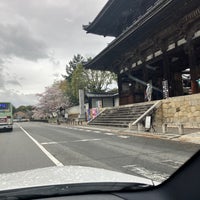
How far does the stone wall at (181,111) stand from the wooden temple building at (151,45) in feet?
3.98

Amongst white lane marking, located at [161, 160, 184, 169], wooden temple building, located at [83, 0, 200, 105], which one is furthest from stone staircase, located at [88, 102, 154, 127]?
white lane marking, located at [161, 160, 184, 169]

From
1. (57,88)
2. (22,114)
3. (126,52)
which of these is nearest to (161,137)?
(126,52)

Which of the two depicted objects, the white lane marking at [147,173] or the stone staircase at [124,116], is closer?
the white lane marking at [147,173]

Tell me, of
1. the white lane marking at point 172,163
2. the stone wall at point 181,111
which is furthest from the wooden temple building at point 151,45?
the white lane marking at point 172,163

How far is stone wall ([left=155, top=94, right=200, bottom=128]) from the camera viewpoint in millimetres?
17750

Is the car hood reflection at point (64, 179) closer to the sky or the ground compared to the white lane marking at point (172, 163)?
closer to the sky

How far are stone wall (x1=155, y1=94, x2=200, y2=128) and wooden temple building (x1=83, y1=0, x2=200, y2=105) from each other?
3.98 ft

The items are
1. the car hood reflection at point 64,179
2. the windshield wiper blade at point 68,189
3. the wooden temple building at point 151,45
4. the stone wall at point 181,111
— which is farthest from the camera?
the wooden temple building at point 151,45

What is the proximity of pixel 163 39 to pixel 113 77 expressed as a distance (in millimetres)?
34755

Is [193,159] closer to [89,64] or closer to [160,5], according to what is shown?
[160,5]

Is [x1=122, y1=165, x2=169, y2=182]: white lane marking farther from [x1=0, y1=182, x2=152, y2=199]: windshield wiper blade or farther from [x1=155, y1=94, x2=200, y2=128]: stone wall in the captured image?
[x1=155, y1=94, x2=200, y2=128]: stone wall

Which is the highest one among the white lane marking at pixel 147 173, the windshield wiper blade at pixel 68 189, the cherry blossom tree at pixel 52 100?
the cherry blossom tree at pixel 52 100

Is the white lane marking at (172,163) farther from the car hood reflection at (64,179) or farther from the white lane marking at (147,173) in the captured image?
the car hood reflection at (64,179)

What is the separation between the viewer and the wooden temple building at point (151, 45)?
62.2 ft
